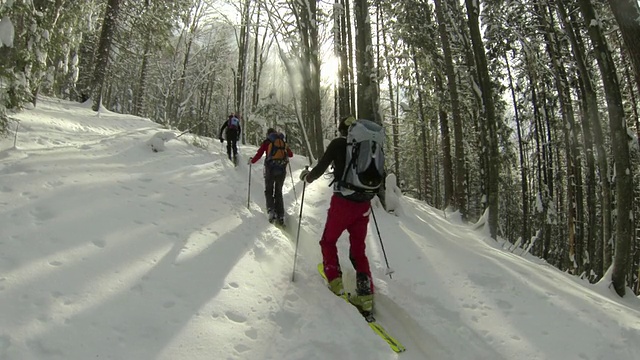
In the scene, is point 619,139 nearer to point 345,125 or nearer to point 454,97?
point 345,125

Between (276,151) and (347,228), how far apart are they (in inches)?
133

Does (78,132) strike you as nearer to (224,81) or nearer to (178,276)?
(178,276)

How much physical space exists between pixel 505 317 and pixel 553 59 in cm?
1321

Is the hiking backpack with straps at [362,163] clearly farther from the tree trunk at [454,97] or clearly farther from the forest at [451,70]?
the tree trunk at [454,97]

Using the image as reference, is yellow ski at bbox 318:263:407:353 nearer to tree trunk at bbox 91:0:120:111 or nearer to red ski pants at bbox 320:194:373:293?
red ski pants at bbox 320:194:373:293

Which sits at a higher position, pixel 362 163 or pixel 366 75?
pixel 366 75

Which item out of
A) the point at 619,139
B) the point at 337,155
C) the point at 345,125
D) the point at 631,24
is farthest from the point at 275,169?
the point at 619,139

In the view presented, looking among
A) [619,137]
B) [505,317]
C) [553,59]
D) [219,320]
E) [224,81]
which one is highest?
[224,81]

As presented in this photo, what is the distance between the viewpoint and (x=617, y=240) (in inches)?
272

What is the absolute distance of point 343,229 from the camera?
458 cm

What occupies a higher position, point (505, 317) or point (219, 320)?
point (219, 320)

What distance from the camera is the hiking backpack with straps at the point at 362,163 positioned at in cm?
432

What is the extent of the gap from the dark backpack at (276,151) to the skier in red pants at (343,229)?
2.91 m

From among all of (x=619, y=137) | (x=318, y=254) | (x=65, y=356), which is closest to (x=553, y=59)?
(x=619, y=137)
